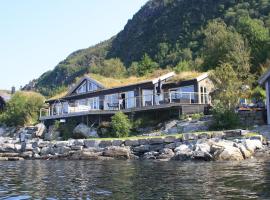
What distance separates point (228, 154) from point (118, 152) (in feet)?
27.2

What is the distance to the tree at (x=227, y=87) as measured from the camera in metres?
32.9

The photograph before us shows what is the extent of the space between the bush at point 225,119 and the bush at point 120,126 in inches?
296

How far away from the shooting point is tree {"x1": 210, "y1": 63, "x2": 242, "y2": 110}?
32.9 m

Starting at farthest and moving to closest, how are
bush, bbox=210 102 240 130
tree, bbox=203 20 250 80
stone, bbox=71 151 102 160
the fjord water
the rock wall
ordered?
tree, bbox=203 20 250 80, the rock wall, bush, bbox=210 102 240 130, stone, bbox=71 151 102 160, the fjord water

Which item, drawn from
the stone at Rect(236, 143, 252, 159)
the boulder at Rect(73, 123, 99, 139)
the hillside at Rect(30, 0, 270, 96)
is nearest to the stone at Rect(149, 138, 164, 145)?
the stone at Rect(236, 143, 252, 159)

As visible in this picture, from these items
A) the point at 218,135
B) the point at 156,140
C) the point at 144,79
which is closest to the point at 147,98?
the point at 144,79

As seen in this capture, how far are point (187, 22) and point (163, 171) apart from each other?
3599 inches

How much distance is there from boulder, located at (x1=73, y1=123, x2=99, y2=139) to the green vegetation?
47.8 feet

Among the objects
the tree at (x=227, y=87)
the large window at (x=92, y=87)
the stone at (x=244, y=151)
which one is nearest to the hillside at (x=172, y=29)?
the large window at (x=92, y=87)

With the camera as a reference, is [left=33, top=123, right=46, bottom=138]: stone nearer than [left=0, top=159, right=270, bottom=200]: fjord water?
No

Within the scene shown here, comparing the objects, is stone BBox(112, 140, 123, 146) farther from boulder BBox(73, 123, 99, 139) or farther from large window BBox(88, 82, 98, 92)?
large window BBox(88, 82, 98, 92)

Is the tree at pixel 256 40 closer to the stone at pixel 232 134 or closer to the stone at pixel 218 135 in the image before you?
the stone at pixel 232 134

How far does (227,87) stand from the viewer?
111 ft

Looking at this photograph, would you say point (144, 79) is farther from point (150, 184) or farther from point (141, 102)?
point (150, 184)
